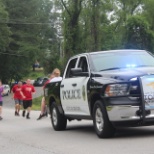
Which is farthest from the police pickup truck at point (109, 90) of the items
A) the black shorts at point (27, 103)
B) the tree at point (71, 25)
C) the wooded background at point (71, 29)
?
the wooded background at point (71, 29)

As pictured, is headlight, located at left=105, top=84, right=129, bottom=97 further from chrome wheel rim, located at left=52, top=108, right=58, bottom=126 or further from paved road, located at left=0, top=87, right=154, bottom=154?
chrome wheel rim, located at left=52, top=108, right=58, bottom=126

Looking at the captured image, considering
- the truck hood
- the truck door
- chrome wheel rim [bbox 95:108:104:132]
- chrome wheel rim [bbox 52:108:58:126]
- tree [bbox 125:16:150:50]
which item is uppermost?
tree [bbox 125:16:150:50]

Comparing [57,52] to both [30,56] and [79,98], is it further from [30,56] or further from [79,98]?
[79,98]

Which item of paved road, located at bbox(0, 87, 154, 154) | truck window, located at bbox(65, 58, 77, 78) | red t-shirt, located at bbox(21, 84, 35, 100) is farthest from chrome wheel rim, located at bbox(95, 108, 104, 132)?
red t-shirt, located at bbox(21, 84, 35, 100)

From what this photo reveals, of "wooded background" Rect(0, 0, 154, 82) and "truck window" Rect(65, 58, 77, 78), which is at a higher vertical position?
"wooded background" Rect(0, 0, 154, 82)

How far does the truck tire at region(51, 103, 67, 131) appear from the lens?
14227 millimetres

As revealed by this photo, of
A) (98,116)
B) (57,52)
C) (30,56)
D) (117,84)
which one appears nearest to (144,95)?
(117,84)

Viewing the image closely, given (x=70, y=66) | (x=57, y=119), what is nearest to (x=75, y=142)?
(x=70, y=66)

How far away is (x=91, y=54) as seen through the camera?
1248 cm

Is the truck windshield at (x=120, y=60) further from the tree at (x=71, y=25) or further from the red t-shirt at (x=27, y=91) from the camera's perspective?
the tree at (x=71, y=25)

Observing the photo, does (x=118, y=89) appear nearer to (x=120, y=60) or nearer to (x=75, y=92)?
(x=120, y=60)

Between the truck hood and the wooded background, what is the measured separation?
105ft

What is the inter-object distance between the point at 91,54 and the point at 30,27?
63.5 metres

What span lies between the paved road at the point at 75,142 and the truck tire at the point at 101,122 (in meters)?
0.17
